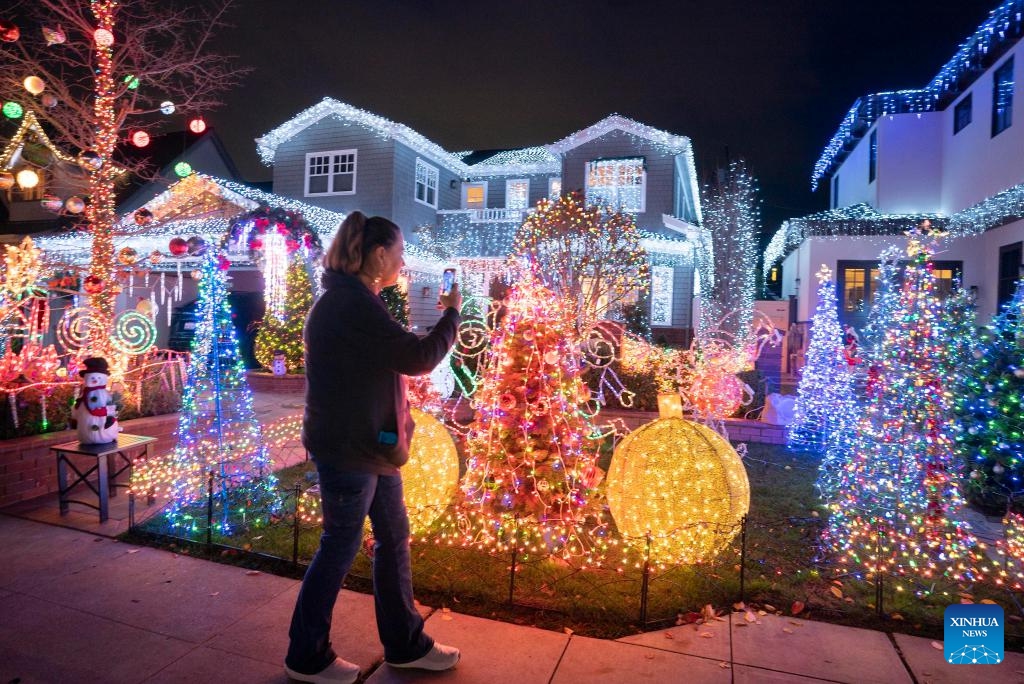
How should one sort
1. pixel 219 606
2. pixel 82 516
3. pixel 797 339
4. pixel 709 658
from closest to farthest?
pixel 709 658, pixel 219 606, pixel 82 516, pixel 797 339

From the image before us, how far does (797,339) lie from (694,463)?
40.2ft

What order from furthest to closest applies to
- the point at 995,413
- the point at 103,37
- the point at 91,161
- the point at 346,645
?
the point at 91,161 → the point at 103,37 → the point at 995,413 → the point at 346,645

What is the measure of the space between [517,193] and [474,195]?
1.87m

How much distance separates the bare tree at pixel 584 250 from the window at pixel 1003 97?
26.8 feet

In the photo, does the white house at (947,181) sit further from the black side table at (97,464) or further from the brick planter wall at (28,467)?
the brick planter wall at (28,467)

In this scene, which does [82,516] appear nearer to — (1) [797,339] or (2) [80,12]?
(2) [80,12]

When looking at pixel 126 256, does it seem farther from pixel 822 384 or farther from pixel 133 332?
pixel 822 384

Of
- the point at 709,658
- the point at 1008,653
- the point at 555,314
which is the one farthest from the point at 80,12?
the point at 1008,653

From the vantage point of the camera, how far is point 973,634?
10.6 feet

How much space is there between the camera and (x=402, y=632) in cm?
283

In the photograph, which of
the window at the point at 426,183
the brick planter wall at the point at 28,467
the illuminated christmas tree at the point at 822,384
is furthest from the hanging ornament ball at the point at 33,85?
the window at the point at 426,183

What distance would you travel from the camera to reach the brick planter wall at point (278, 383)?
42.0 feet

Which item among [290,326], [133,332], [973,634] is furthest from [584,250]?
[973,634]

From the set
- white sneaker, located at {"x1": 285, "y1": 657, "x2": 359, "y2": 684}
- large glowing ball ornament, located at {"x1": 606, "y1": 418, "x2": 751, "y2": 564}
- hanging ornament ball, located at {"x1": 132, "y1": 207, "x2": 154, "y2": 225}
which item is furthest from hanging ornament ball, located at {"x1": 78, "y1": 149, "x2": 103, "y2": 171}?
large glowing ball ornament, located at {"x1": 606, "y1": 418, "x2": 751, "y2": 564}
